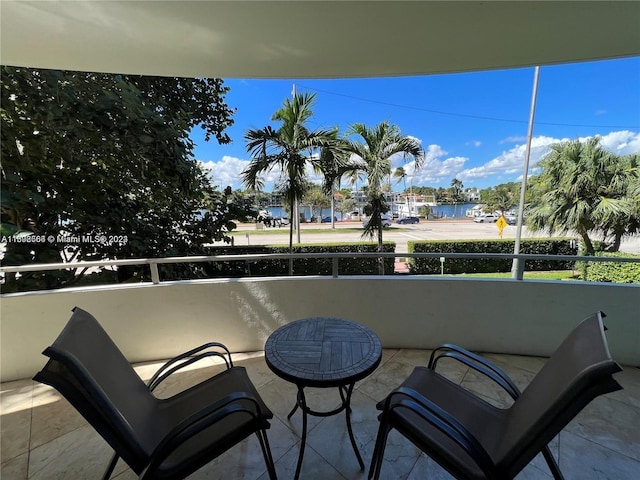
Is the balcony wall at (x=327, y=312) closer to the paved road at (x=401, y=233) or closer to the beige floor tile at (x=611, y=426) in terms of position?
the beige floor tile at (x=611, y=426)

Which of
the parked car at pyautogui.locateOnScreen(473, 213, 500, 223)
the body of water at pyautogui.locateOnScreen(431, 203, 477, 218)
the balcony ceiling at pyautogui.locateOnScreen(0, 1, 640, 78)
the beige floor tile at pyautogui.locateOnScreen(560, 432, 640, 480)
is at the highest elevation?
the balcony ceiling at pyautogui.locateOnScreen(0, 1, 640, 78)

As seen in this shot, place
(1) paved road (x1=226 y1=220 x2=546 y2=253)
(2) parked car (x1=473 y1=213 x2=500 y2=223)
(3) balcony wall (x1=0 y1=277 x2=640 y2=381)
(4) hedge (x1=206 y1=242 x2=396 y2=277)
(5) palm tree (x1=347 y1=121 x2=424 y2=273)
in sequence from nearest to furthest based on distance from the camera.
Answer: (3) balcony wall (x1=0 y1=277 x2=640 y2=381) → (5) palm tree (x1=347 y1=121 x2=424 y2=273) → (4) hedge (x1=206 y1=242 x2=396 y2=277) → (1) paved road (x1=226 y1=220 x2=546 y2=253) → (2) parked car (x1=473 y1=213 x2=500 y2=223)

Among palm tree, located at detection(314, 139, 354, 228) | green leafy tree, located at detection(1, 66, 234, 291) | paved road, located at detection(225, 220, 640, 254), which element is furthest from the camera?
paved road, located at detection(225, 220, 640, 254)

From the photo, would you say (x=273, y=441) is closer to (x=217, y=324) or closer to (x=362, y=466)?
(x=362, y=466)

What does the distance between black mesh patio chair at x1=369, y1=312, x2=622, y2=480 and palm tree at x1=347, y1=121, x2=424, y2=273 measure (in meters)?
4.68

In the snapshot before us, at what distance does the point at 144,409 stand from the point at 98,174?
2.98 meters

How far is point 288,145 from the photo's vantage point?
4.91 metres

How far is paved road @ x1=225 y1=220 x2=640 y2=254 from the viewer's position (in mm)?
6474

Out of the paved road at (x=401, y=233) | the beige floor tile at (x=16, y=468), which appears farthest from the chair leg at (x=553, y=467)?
the paved road at (x=401, y=233)

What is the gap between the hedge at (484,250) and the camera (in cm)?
757

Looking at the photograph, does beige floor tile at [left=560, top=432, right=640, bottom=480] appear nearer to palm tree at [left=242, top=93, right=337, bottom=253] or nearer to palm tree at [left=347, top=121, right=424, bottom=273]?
palm tree at [left=242, top=93, right=337, bottom=253]

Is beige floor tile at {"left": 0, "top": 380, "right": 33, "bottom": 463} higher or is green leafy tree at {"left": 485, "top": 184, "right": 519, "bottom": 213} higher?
green leafy tree at {"left": 485, "top": 184, "right": 519, "bottom": 213}

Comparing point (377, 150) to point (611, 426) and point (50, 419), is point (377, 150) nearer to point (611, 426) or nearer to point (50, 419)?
point (611, 426)

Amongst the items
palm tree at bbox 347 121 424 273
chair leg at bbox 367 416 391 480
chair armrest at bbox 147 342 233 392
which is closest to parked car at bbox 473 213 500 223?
palm tree at bbox 347 121 424 273
